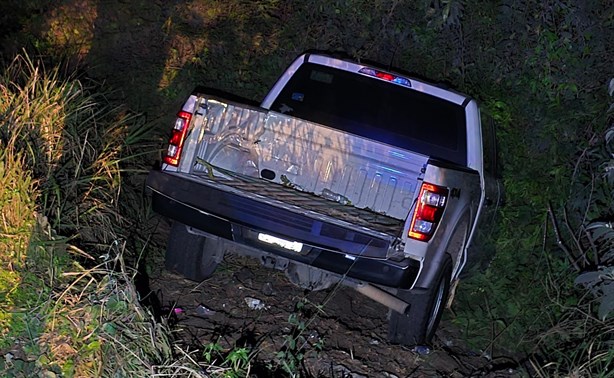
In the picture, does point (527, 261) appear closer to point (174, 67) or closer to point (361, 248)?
point (361, 248)

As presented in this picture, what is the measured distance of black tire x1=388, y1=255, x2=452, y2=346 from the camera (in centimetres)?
586

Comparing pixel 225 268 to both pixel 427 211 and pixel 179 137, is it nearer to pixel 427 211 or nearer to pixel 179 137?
pixel 179 137

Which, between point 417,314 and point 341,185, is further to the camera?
point 341,185

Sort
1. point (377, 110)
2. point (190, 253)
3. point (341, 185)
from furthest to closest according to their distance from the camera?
point (377, 110)
point (341, 185)
point (190, 253)

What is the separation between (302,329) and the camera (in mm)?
5000

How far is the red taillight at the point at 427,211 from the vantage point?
5324 millimetres

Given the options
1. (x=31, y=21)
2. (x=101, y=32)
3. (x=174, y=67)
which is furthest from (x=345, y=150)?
(x=31, y=21)

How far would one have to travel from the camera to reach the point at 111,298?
4.55 meters

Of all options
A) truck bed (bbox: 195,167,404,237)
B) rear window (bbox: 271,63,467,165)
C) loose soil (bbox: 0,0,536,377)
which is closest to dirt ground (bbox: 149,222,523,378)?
loose soil (bbox: 0,0,536,377)

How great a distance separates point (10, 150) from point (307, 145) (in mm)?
2134

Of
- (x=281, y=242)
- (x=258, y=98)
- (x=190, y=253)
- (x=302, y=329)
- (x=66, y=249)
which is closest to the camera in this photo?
(x=302, y=329)

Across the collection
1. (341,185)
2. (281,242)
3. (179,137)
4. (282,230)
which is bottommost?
(281,242)

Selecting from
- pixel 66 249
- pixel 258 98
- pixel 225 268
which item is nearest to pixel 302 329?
pixel 66 249

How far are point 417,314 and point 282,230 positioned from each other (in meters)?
1.25
